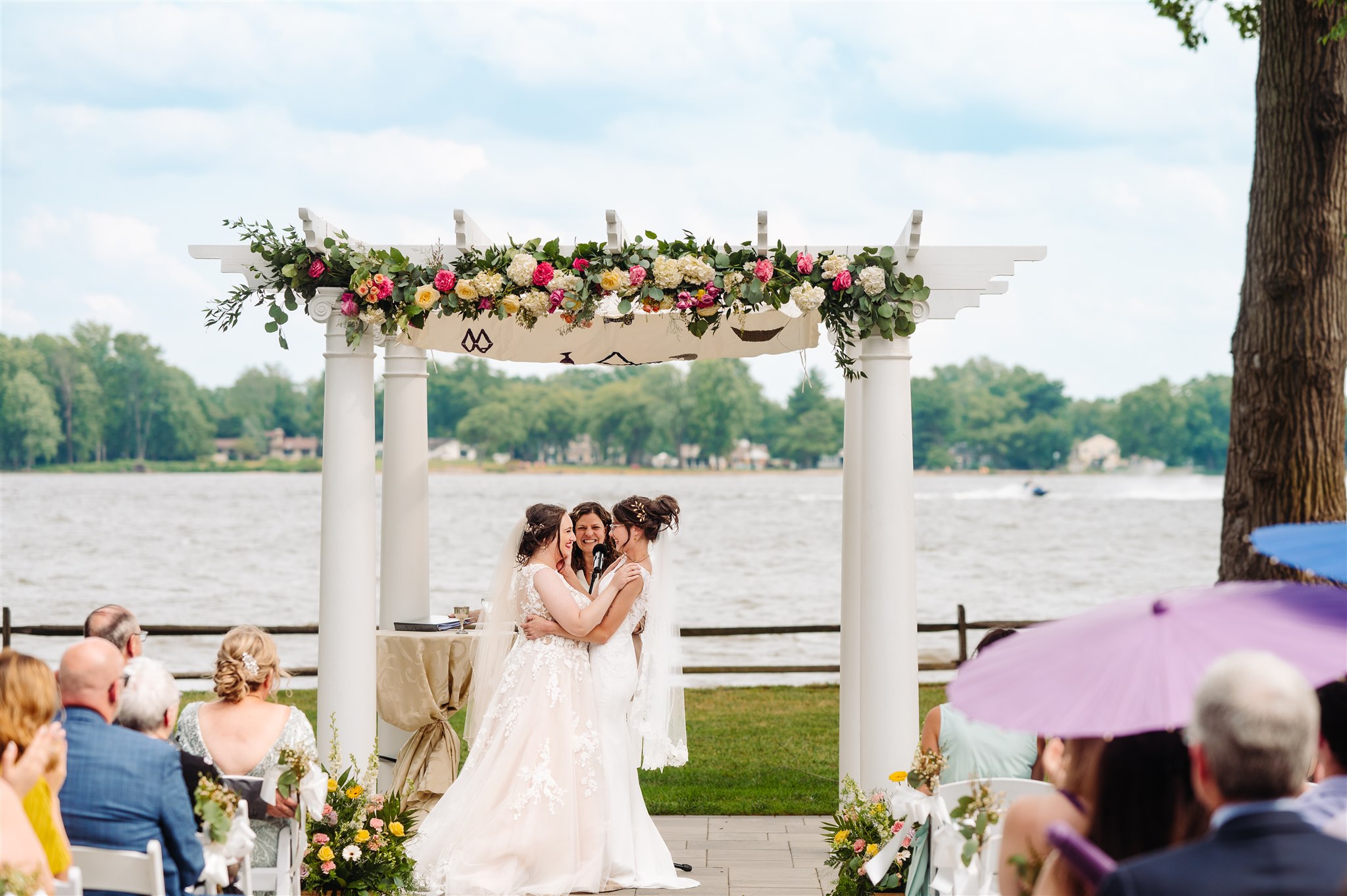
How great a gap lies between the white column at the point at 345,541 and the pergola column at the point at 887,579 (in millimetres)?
2457

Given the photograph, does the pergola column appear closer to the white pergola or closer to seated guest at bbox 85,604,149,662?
the white pergola

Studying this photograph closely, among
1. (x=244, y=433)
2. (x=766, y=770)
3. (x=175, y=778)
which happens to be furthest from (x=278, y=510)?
(x=175, y=778)

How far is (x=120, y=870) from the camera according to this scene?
3.69m

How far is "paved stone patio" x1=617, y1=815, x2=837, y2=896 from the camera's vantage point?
21.5ft

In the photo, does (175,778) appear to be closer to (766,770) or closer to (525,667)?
(525,667)

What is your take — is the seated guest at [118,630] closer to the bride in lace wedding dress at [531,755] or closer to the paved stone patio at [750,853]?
the bride in lace wedding dress at [531,755]

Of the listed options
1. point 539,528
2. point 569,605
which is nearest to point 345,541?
point 539,528

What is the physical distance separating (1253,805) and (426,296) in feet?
15.6

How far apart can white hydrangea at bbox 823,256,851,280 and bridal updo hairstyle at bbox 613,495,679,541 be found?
1510 millimetres

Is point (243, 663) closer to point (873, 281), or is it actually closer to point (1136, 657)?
point (1136, 657)

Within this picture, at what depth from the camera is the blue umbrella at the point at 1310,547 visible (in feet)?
12.4

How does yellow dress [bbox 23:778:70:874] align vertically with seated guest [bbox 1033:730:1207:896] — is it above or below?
below

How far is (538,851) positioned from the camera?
6.39 meters

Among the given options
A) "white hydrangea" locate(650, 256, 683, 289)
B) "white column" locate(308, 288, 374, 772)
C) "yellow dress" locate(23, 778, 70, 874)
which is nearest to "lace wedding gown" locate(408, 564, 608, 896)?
"white column" locate(308, 288, 374, 772)
